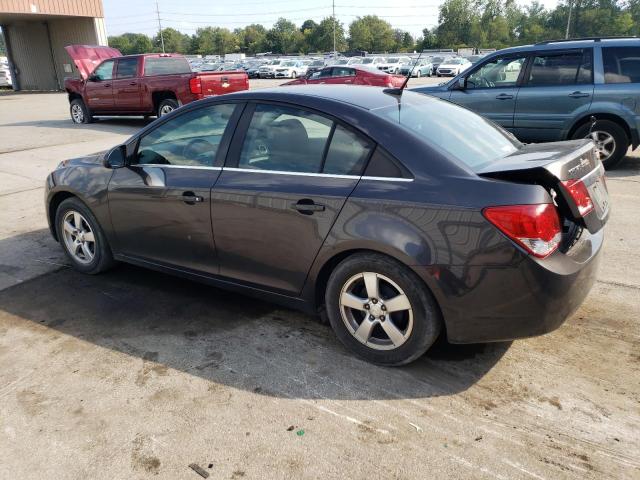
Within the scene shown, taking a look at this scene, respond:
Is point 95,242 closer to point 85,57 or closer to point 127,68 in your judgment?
point 127,68

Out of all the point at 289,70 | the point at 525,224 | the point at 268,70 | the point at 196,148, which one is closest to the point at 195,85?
the point at 196,148

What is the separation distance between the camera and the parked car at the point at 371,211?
8.86 ft

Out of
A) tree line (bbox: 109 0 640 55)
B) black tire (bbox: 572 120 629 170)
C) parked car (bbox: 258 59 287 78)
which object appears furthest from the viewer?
tree line (bbox: 109 0 640 55)

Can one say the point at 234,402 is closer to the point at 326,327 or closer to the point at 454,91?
the point at 326,327

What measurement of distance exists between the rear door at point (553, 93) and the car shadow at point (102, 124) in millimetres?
9688

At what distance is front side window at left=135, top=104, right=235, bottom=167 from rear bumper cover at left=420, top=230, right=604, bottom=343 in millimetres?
1826

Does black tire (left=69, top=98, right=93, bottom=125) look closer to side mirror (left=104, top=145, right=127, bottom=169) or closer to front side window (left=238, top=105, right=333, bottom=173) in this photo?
side mirror (left=104, top=145, right=127, bottom=169)

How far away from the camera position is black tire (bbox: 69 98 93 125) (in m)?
15.6

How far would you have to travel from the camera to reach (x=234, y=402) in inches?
114

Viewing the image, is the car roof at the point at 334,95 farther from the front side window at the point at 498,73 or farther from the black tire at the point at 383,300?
the front side window at the point at 498,73

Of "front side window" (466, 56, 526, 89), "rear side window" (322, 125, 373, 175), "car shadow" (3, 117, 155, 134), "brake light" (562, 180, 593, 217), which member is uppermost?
"front side window" (466, 56, 526, 89)

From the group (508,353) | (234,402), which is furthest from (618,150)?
(234,402)

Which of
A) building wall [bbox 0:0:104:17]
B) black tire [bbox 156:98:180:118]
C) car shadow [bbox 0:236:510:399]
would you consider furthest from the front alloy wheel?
building wall [bbox 0:0:104:17]

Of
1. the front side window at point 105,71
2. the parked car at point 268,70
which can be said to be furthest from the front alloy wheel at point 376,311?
the parked car at point 268,70
